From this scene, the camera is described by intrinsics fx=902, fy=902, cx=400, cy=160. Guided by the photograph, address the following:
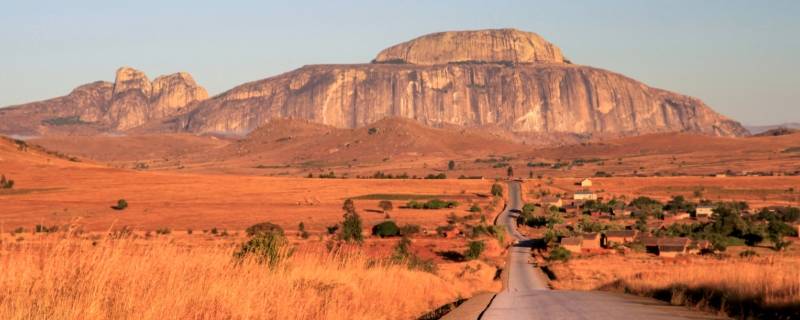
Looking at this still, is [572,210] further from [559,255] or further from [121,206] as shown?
[121,206]

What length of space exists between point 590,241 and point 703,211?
3901 cm

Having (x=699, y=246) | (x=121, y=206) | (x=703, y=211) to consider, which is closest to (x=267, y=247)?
(x=699, y=246)

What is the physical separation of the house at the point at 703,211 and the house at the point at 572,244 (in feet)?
127

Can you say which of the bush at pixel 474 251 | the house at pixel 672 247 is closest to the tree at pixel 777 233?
the house at pixel 672 247

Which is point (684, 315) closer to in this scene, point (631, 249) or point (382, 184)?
point (631, 249)

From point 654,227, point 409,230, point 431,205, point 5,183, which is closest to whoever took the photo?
point 409,230

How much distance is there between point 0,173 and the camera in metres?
128

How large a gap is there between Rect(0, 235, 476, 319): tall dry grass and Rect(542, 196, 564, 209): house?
108 m

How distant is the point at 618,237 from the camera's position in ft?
260

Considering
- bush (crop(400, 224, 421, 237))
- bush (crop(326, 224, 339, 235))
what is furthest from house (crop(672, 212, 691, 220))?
bush (crop(326, 224, 339, 235))

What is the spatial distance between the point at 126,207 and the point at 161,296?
99631 mm

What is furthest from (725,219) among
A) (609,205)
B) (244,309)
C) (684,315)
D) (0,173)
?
(0,173)

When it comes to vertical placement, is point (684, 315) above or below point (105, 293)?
below

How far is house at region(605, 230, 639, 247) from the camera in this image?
256 ft
